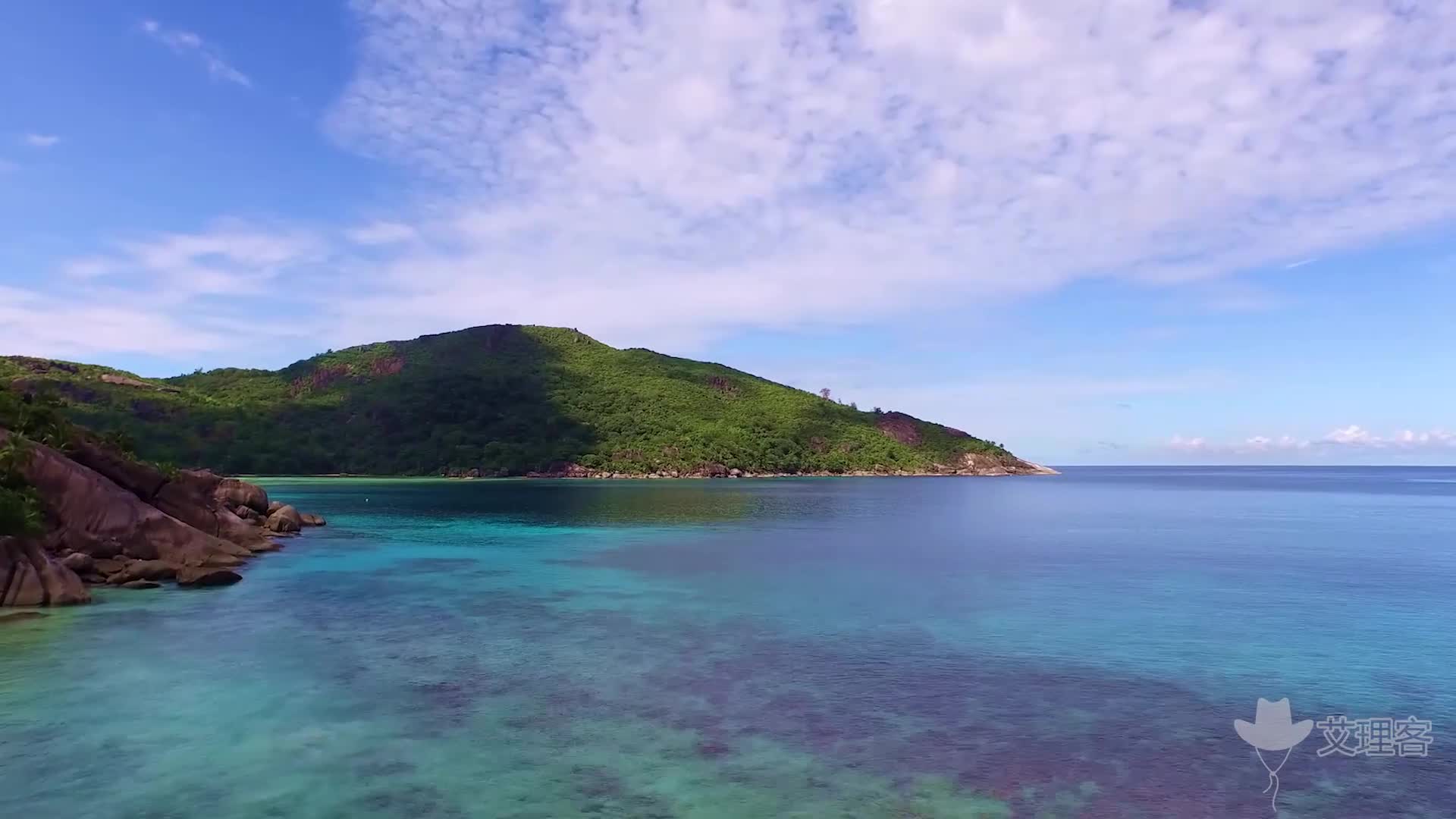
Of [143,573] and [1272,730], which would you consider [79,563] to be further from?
[1272,730]

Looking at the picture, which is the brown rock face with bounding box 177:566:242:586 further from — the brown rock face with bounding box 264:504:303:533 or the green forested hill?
the green forested hill

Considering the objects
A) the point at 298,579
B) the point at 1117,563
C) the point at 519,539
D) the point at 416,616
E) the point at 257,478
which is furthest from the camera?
the point at 257,478

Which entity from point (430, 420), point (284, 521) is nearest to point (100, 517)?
point (284, 521)

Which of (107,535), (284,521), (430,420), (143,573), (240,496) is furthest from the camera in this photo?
(430,420)

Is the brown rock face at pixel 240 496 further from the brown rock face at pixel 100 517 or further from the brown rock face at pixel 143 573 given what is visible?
the brown rock face at pixel 143 573

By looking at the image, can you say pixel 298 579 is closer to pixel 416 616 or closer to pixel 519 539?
pixel 416 616

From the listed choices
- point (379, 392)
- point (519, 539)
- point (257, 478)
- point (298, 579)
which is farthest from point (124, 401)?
point (298, 579)
